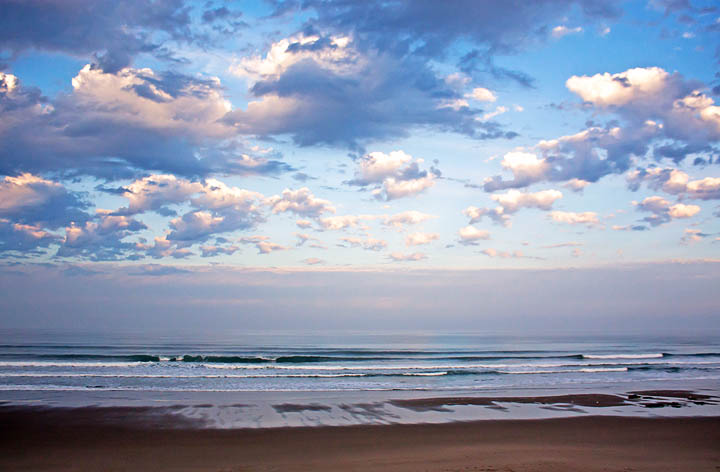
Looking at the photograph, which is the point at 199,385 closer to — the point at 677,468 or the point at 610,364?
the point at 677,468

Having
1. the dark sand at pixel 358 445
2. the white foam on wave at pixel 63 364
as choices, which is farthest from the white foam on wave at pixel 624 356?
the white foam on wave at pixel 63 364

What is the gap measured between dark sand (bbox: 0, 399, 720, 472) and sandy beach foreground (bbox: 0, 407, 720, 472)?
0.08 feet

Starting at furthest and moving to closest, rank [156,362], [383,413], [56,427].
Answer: [156,362] → [383,413] → [56,427]

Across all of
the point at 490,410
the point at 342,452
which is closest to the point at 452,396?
the point at 490,410

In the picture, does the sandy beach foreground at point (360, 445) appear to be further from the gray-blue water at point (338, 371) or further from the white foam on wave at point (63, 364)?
the white foam on wave at point (63, 364)

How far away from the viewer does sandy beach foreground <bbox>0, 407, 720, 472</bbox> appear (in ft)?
36.9

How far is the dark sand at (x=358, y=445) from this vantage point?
11.2 metres

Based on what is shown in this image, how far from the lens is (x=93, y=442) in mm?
13383

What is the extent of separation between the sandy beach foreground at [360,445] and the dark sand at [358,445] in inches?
1.0

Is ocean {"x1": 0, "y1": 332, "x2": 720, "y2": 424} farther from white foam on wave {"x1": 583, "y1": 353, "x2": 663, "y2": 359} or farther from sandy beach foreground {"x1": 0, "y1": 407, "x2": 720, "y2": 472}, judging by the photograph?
sandy beach foreground {"x1": 0, "y1": 407, "x2": 720, "y2": 472}

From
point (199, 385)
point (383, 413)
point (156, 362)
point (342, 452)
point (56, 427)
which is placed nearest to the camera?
point (342, 452)

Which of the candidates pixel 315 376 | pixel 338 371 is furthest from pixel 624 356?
pixel 315 376

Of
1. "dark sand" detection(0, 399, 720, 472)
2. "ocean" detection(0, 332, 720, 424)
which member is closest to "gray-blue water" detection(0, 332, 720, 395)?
"ocean" detection(0, 332, 720, 424)

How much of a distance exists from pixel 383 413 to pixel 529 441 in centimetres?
562
